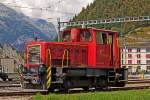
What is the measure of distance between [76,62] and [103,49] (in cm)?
198

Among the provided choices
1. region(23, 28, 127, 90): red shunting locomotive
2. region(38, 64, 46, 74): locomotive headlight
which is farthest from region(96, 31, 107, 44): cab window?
region(38, 64, 46, 74): locomotive headlight

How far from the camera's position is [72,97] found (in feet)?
60.4

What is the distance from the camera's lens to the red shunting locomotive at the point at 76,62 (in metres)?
23.3

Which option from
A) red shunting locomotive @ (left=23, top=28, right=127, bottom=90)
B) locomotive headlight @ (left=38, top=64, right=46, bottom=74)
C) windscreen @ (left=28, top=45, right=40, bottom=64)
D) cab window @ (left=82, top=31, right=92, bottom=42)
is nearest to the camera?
locomotive headlight @ (left=38, top=64, right=46, bottom=74)

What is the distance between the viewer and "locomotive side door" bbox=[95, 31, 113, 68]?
1014 inches

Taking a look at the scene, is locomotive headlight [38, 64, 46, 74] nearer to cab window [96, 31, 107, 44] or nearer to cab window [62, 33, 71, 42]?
cab window [62, 33, 71, 42]

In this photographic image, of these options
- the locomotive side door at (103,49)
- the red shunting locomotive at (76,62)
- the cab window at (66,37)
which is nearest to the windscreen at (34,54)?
the red shunting locomotive at (76,62)

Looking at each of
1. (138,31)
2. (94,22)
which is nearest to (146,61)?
(94,22)

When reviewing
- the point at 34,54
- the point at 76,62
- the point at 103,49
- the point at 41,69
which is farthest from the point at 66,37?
the point at 41,69

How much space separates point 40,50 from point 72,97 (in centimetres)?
593

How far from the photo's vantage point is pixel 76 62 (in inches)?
984

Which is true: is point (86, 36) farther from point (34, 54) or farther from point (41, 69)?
point (41, 69)

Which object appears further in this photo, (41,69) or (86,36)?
(86,36)

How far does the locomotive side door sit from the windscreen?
3.59 metres
